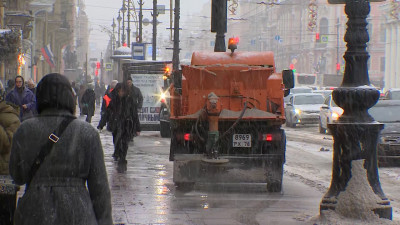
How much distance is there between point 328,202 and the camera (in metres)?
8.32

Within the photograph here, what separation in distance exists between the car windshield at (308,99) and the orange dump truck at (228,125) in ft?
80.5

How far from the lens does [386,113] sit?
1878 centimetres

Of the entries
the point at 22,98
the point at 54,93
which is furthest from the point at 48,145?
the point at 22,98

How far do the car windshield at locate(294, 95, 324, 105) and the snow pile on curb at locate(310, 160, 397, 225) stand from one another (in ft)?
94.5

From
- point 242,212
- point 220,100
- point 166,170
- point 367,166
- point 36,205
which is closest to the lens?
point 36,205

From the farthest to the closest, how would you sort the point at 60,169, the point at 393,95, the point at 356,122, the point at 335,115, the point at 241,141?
the point at 393,95 < the point at 335,115 < the point at 241,141 < the point at 356,122 < the point at 60,169

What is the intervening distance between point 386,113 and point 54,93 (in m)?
15.4

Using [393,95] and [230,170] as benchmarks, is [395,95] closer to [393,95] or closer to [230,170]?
[393,95]

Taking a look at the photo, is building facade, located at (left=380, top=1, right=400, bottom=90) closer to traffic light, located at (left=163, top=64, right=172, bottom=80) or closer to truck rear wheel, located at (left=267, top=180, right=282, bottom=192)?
traffic light, located at (left=163, top=64, right=172, bottom=80)

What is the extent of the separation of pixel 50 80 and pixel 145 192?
23.7 ft

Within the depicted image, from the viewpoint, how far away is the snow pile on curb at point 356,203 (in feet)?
26.4

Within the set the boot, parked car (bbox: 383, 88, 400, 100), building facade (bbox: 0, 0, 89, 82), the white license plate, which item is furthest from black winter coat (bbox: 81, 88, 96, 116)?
the white license plate

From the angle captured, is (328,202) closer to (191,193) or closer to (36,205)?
(191,193)

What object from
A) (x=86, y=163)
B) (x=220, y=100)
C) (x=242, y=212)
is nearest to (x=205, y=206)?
(x=242, y=212)
